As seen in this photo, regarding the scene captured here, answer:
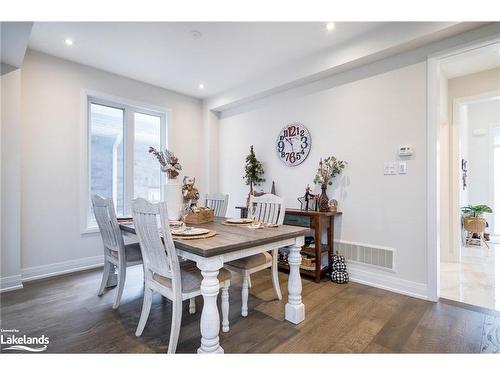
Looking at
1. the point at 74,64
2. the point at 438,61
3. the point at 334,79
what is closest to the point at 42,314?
the point at 74,64

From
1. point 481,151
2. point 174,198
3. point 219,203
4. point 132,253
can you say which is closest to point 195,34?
point 174,198

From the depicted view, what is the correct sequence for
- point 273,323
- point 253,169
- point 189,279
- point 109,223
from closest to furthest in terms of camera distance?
1. point 189,279
2. point 273,323
3. point 109,223
4. point 253,169

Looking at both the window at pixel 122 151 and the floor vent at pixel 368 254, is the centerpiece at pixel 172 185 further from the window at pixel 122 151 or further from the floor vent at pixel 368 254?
the floor vent at pixel 368 254

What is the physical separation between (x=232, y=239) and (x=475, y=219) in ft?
16.3

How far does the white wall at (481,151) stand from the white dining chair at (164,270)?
20.1 ft

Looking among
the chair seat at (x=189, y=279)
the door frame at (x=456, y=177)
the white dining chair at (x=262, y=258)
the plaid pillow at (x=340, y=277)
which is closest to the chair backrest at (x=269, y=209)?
the white dining chair at (x=262, y=258)

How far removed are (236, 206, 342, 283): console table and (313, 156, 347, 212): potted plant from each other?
0.49 feet

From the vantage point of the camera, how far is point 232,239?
1.73m

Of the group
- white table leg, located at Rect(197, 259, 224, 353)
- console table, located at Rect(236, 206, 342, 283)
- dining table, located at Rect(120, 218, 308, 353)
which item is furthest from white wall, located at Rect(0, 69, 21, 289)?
console table, located at Rect(236, 206, 342, 283)

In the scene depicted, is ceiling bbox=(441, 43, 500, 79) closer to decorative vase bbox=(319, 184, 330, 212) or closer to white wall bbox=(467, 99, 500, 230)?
decorative vase bbox=(319, 184, 330, 212)

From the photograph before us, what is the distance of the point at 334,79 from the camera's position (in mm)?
3215

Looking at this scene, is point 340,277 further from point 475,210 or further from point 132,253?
point 475,210

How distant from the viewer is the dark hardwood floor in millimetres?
1755

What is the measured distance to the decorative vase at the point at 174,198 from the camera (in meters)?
2.46
